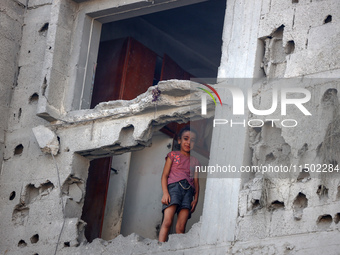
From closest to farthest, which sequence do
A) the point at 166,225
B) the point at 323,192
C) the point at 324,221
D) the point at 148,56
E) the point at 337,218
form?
the point at 337,218, the point at 324,221, the point at 323,192, the point at 166,225, the point at 148,56

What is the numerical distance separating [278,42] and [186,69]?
4510 mm

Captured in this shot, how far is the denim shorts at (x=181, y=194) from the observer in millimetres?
10219

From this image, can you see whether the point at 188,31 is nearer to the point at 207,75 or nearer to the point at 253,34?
the point at 207,75

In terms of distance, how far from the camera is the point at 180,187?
1033cm

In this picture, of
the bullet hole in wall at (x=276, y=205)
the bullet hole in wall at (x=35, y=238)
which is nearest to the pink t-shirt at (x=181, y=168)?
the bullet hole in wall at (x=276, y=205)

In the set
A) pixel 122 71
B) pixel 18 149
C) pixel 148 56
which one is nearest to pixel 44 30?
pixel 122 71

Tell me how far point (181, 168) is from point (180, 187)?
0.93ft

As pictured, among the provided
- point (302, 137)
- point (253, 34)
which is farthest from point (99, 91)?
point (302, 137)

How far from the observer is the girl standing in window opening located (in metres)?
10.2

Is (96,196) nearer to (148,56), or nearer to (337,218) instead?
(148,56)

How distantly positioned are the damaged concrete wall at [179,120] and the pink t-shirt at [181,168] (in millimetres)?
500

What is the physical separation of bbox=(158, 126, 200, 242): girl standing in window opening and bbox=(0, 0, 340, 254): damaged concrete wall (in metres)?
0.47

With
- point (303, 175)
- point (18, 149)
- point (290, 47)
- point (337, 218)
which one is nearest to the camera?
point (337, 218)

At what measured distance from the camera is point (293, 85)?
933 cm
